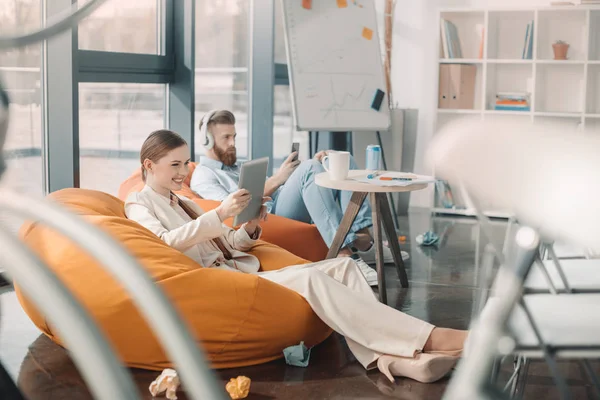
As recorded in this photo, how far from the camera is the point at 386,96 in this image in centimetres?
541

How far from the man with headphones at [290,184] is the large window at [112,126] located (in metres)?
0.62

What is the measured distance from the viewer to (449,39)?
20.4ft

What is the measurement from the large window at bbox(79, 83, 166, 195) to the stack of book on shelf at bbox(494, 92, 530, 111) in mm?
2896

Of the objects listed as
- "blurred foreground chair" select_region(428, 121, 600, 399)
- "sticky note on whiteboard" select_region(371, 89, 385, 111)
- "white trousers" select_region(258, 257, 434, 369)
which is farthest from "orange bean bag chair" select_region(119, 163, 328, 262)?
"blurred foreground chair" select_region(428, 121, 600, 399)

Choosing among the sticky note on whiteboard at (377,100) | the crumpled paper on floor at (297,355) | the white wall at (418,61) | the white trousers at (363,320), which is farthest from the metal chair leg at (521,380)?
the white wall at (418,61)

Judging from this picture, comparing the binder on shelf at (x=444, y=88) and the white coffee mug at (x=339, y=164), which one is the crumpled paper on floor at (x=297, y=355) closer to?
the white coffee mug at (x=339, y=164)

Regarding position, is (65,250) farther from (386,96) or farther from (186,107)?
(386,96)

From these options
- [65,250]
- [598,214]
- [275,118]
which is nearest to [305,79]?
[275,118]

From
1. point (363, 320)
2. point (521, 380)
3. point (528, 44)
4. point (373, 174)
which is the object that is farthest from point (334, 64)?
point (521, 380)

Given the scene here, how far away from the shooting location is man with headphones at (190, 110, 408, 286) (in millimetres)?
3840

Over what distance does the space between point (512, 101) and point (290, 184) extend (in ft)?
9.30

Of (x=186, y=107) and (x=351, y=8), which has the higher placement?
(x=351, y=8)

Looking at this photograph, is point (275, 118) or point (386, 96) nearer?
point (386, 96)

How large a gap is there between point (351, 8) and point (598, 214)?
13.2 ft
